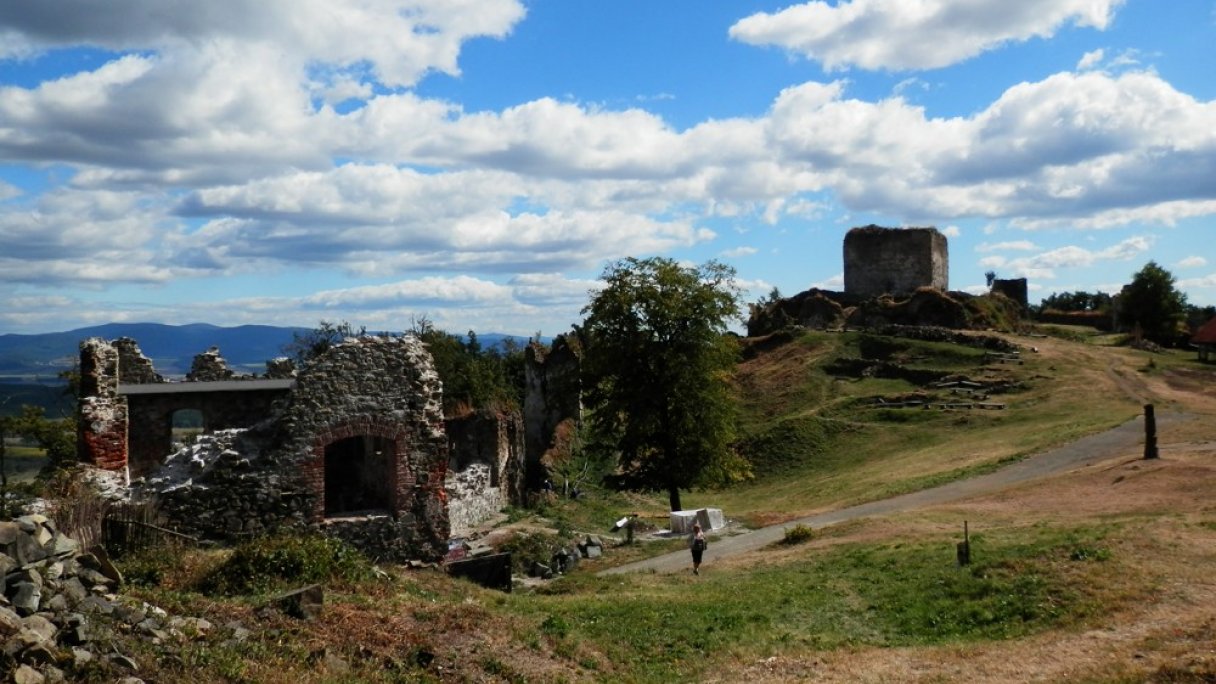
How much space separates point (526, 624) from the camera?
14062 mm

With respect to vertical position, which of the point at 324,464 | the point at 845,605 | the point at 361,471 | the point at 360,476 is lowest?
the point at 845,605

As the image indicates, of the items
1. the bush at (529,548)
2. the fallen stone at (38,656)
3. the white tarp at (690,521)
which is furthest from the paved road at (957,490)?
the fallen stone at (38,656)

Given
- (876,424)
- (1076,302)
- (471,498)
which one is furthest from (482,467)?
(1076,302)

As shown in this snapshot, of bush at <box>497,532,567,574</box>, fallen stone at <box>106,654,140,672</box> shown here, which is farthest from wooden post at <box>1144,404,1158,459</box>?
fallen stone at <box>106,654,140,672</box>

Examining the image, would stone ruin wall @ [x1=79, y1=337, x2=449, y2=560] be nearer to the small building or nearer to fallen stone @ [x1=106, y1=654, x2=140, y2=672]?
fallen stone @ [x1=106, y1=654, x2=140, y2=672]

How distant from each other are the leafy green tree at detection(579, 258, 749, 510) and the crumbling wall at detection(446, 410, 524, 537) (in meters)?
3.86

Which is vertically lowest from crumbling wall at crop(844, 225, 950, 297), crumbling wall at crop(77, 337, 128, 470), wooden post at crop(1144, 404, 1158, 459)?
wooden post at crop(1144, 404, 1158, 459)

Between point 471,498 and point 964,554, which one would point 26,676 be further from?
point 471,498

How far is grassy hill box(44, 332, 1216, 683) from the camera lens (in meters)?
11.7

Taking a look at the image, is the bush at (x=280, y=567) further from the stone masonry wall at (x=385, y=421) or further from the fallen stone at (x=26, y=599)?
the fallen stone at (x=26, y=599)

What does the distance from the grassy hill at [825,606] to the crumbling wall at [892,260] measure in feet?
135

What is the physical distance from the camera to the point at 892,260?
247ft

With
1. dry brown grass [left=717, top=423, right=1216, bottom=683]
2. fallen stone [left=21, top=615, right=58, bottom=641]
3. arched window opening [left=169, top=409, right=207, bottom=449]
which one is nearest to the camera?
fallen stone [left=21, top=615, right=58, bottom=641]

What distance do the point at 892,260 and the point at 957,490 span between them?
46218mm
